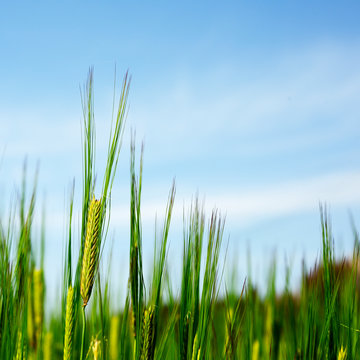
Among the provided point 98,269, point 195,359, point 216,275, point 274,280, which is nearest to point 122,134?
point 98,269

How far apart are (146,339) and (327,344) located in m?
0.62

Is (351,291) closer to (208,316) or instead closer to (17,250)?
(208,316)

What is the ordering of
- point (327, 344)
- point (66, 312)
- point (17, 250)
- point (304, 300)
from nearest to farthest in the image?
point (66, 312), point (17, 250), point (327, 344), point (304, 300)

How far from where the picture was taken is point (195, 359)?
150 centimetres

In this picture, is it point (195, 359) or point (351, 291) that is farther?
point (351, 291)

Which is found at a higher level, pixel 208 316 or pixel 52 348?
pixel 208 316

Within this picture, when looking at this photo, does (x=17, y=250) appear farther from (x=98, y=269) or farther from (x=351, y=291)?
(x=351, y=291)

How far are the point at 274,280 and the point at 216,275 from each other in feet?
3.03

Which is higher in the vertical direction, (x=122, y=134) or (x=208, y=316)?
(x=122, y=134)

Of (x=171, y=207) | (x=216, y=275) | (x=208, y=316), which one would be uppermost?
(x=171, y=207)

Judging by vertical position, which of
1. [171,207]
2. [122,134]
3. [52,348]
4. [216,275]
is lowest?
[52,348]

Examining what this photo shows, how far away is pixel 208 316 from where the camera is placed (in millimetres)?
1510

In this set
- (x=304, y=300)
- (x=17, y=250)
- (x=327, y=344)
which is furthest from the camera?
(x=304, y=300)

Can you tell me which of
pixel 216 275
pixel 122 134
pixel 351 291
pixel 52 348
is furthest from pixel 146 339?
pixel 52 348
